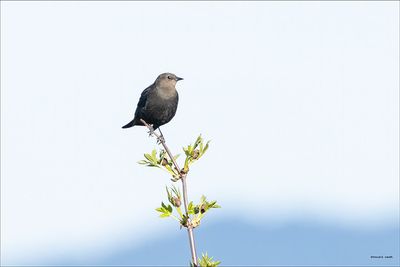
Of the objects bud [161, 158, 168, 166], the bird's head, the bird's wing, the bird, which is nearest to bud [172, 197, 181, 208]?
bud [161, 158, 168, 166]

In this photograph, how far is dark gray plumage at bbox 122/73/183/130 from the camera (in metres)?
14.1

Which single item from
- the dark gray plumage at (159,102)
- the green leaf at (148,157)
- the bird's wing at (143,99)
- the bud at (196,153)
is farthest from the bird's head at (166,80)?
the bud at (196,153)

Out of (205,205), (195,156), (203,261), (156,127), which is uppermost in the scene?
(156,127)

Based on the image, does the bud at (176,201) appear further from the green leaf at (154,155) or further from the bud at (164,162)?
the green leaf at (154,155)

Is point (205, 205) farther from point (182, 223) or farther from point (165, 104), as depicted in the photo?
point (165, 104)

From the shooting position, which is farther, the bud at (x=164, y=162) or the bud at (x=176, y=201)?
the bud at (x=164, y=162)

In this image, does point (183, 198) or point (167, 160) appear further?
point (167, 160)

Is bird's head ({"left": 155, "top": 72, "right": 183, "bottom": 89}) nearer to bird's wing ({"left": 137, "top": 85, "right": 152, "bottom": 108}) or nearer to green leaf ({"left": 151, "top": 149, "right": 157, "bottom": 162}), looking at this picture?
bird's wing ({"left": 137, "top": 85, "right": 152, "bottom": 108})

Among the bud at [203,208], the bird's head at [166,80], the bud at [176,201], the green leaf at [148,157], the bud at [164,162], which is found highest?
the bird's head at [166,80]

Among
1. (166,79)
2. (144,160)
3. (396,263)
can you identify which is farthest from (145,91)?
(144,160)

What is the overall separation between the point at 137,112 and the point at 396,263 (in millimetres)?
5982

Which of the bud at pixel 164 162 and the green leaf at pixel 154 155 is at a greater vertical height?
the green leaf at pixel 154 155

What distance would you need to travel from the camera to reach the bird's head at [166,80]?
14844mm

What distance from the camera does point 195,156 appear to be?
302 inches
